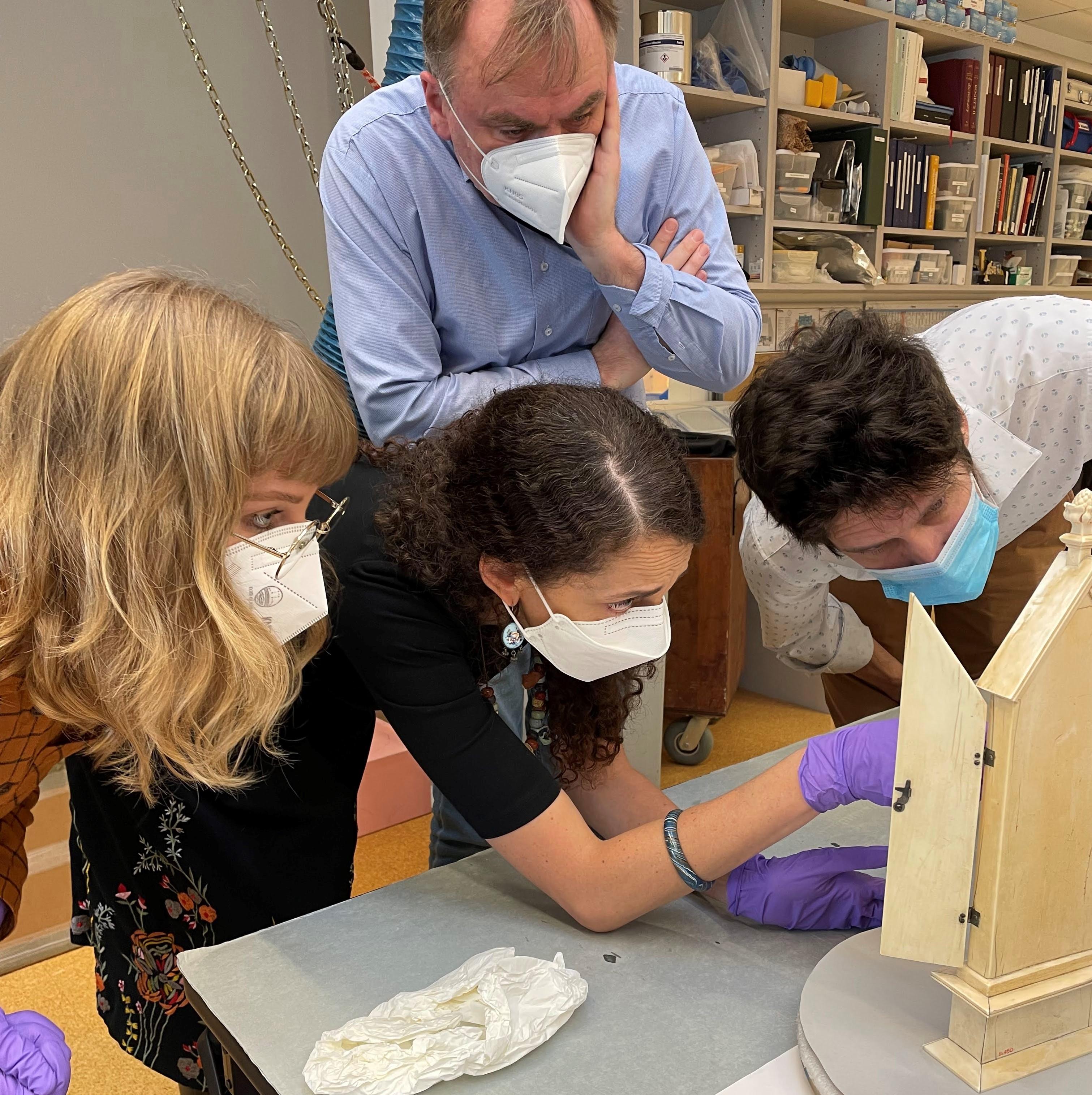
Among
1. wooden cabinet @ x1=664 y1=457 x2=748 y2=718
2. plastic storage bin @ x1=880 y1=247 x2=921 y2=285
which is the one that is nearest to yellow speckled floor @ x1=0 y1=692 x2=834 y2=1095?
wooden cabinet @ x1=664 y1=457 x2=748 y2=718

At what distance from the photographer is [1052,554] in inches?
62.2

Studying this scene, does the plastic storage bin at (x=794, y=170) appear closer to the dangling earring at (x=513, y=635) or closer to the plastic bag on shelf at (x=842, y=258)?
the plastic bag on shelf at (x=842, y=258)

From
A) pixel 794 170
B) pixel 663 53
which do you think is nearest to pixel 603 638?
pixel 663 53

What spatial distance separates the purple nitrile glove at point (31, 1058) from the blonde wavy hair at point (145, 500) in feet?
0.86

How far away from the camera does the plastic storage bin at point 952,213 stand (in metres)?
3.94

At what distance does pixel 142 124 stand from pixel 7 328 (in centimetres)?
62

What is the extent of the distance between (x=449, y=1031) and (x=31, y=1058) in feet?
1.35

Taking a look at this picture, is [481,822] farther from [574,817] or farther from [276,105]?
[276,105]

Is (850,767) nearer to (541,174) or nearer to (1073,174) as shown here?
(541,174)

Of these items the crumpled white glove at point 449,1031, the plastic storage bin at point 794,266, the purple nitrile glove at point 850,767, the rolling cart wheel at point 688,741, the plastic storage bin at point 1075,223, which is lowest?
the rolling cart wheel at point 688,741

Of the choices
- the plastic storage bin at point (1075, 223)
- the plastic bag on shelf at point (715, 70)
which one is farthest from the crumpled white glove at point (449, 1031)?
the plastic storage bin at point (1075, 223)

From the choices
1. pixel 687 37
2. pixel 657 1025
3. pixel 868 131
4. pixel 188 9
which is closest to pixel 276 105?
pixel 188 9

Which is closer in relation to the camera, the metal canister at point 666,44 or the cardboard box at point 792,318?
the metal canister at point 666,44

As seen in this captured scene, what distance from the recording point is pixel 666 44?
2867 millimetres
